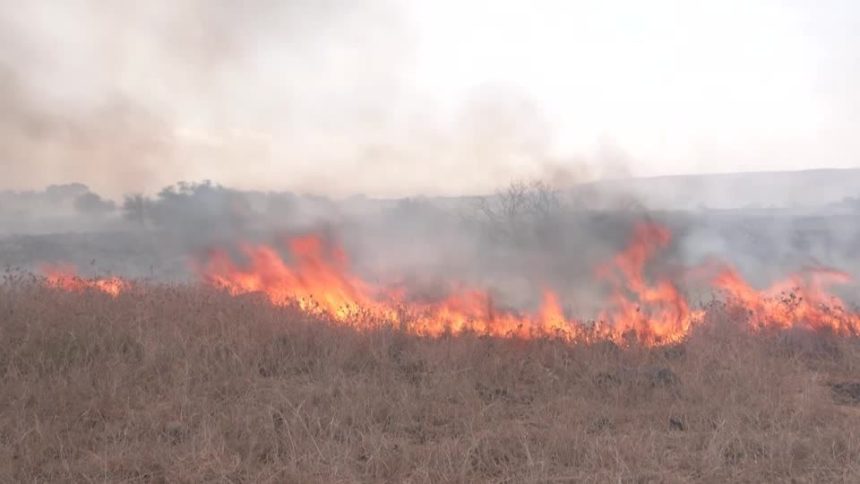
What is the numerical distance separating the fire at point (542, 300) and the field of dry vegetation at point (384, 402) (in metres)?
0.52

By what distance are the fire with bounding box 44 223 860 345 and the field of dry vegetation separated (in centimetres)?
52

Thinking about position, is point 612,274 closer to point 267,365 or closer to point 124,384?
point 267,365

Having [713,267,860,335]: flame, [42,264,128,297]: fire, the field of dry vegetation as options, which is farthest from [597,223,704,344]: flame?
[42,264,128,297]: fire

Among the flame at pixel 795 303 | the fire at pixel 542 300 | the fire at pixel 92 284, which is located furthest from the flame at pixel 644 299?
the fire at pixel 92 284

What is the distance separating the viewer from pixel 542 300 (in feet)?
29.7

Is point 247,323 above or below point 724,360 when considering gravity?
above

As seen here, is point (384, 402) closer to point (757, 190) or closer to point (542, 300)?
point (542, 300)

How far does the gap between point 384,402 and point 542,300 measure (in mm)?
4693

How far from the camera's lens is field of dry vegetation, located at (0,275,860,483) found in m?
3.80

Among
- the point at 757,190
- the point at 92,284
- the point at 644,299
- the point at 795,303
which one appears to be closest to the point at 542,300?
the point at 644,299

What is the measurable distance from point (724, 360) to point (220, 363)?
4.97 metres

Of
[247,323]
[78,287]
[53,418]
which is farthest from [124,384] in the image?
[78,287]

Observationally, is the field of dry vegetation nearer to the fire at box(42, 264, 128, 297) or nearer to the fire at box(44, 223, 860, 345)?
the fire at box(44, 223, 860, 345)

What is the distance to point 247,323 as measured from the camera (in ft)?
21.9
